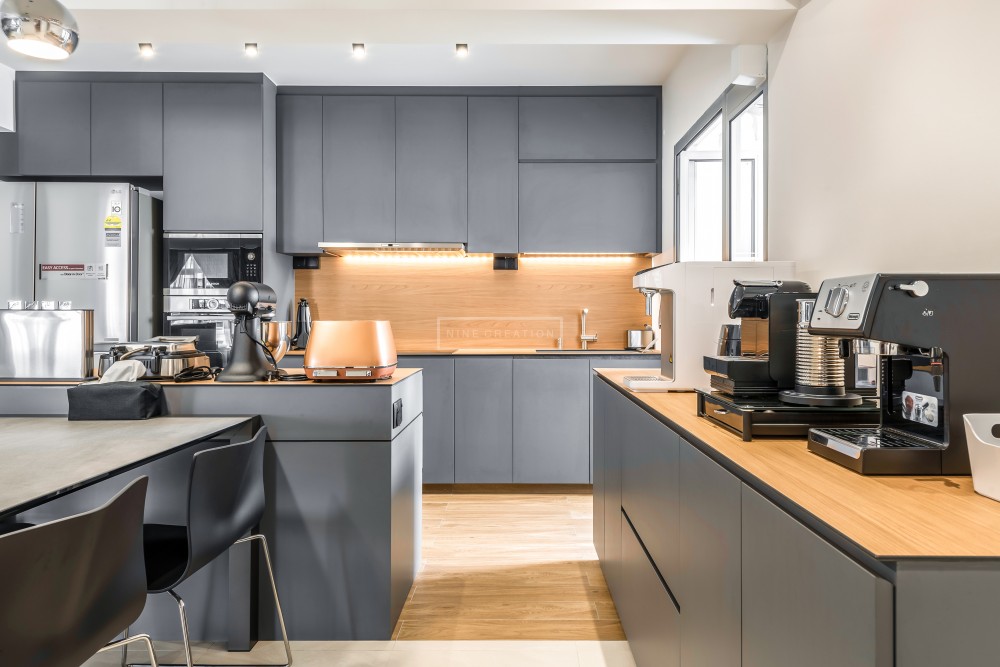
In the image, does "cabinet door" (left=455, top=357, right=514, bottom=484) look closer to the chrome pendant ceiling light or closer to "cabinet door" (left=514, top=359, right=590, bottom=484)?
"cabinet door" (left=514, top=359, right=590, bottom=484)

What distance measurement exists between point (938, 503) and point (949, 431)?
0.21m

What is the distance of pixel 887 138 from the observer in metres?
1.67

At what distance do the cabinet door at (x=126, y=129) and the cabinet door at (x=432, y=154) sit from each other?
4.96 feet

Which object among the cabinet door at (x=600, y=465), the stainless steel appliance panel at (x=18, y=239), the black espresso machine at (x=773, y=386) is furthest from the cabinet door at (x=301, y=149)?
the black espresso machine at (x=773, y=386)

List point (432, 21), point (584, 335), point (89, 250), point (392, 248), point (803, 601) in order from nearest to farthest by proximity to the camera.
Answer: point (803, 601) → point (432, 21) → point (89, 250) → point (392, 248) → point (584, 335)

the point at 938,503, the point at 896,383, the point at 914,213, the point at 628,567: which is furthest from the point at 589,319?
the point at 938,503

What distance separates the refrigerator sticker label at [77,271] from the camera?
12.0 ft

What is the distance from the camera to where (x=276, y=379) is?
212 cm

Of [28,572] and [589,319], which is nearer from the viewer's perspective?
[28,572]

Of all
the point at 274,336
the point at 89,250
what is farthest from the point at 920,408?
the point at 89,250

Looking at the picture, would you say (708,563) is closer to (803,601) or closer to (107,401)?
(803,601)

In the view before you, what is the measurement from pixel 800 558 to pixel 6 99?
495cm

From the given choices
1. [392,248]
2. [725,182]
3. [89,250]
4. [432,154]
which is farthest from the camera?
[392,248]

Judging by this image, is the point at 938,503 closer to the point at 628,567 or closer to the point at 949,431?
the point at 949,431
